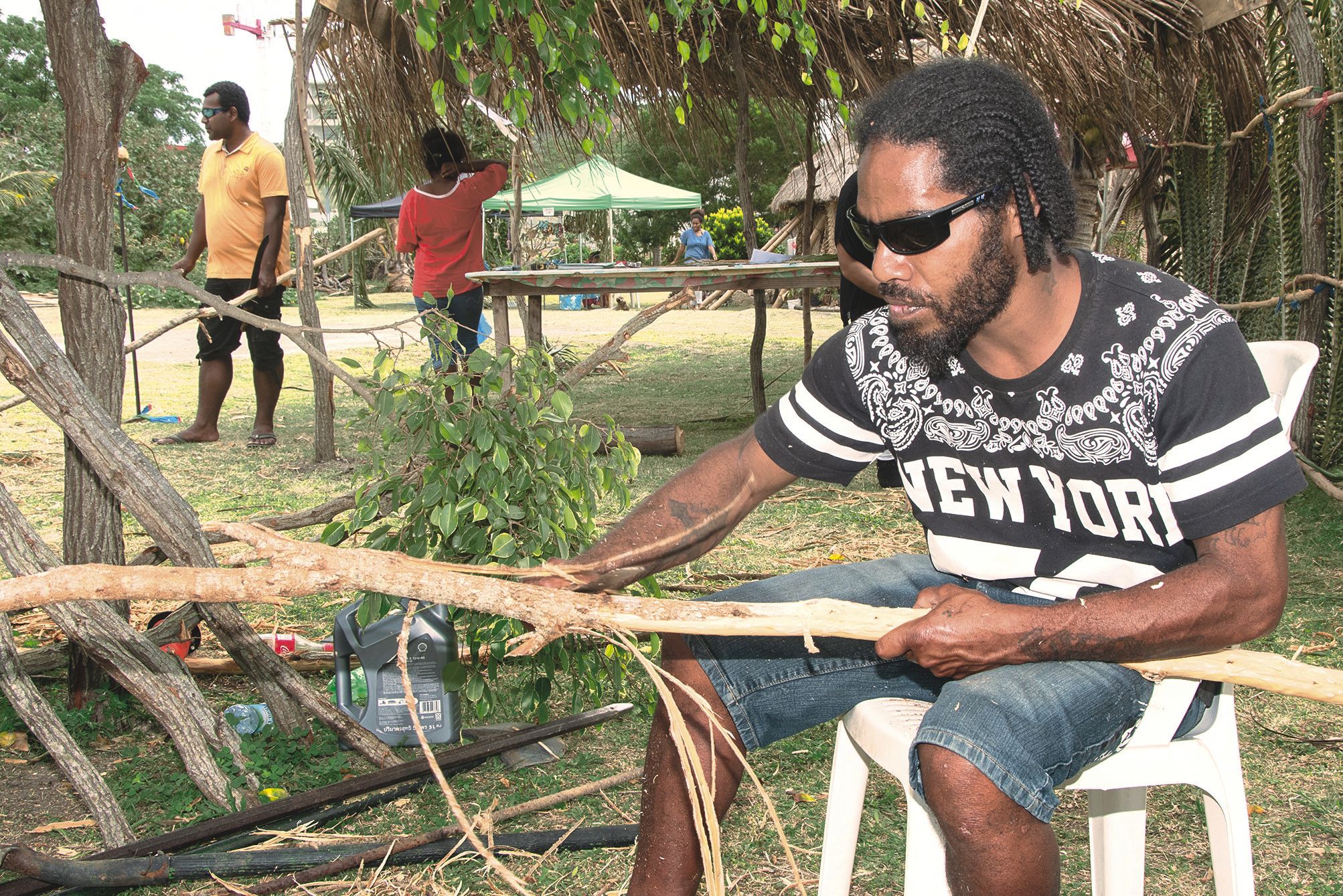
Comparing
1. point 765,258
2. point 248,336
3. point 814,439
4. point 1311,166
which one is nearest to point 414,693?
point 814,439

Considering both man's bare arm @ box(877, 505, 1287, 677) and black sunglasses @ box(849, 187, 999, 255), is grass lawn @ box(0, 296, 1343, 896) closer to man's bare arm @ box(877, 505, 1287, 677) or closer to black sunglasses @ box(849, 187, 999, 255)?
man's bare arm @ box(877, 505, 1287, 677)

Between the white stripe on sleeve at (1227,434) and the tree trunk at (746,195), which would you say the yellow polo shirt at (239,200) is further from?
the white stripe on sleeve at (1227,434)

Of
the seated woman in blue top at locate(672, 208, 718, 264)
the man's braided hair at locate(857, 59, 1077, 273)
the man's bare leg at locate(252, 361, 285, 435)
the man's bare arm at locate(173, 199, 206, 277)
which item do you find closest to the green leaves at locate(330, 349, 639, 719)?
the man's braided hair at locate(857, 59, 1077, 273)

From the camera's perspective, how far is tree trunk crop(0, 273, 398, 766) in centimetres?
221

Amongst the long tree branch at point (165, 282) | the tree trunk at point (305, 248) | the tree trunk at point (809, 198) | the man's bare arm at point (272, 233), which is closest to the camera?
the long tree branch at point (165, 282)

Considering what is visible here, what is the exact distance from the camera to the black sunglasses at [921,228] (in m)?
1.61

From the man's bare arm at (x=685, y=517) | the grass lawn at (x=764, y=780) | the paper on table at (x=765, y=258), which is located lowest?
the grass lawn at (x=764, y=780)

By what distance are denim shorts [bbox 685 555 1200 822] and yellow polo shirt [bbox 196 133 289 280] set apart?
485 cm

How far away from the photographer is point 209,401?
251 inches

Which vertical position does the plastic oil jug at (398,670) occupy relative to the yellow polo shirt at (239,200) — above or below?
below

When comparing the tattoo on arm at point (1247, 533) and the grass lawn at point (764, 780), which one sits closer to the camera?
the tattoo on arm at point (1247, 533)

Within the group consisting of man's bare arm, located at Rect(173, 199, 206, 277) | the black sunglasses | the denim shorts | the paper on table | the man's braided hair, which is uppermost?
man's bare arm, located at Rect(173, 199, 206, 277)

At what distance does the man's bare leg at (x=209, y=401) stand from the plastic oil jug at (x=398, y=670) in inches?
159

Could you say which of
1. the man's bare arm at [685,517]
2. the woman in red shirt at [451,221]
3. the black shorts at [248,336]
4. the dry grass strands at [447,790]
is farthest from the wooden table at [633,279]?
the dry grass strands at [447,790]
